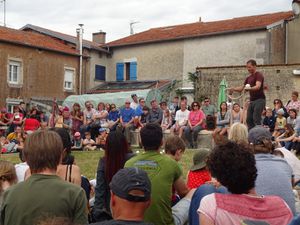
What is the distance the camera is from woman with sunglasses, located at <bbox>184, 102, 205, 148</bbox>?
1675cm

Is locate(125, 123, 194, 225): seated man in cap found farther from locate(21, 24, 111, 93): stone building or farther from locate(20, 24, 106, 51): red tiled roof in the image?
locate(20, 24, 106, 51): red tiled roof

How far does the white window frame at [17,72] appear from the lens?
34.0 m

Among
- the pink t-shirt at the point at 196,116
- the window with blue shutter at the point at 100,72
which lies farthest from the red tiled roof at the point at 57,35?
the pink t-shirt at the point at 196,116

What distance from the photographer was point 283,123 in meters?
15.2

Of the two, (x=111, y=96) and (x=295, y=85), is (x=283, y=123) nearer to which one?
(x=295, y=85)

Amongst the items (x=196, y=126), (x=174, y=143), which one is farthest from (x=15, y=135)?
(x=174, y=143)

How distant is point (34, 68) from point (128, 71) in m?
8.86

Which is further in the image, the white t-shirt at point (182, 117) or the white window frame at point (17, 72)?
the white window frame at point (17, 72)

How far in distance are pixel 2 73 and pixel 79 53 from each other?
7.58 m

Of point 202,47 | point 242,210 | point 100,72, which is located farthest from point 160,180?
point 100,72

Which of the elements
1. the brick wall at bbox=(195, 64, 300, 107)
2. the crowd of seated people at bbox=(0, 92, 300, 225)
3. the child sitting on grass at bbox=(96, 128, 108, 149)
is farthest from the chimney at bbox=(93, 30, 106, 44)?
the crowd of seated people at bbox=(0, 92, 300, 225)

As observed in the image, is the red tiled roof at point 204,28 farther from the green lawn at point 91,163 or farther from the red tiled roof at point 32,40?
the green lawn at point 91,163

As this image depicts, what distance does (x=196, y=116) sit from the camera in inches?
670

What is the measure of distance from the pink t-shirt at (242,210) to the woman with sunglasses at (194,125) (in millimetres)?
13528
